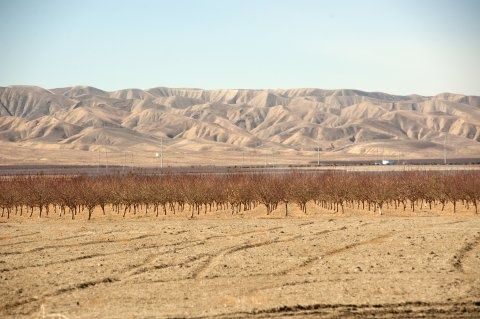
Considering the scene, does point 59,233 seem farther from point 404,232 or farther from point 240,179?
point 240,179

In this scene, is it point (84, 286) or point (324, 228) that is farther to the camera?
point (324, 228)

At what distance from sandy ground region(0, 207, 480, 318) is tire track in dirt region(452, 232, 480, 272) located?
0.21 feet

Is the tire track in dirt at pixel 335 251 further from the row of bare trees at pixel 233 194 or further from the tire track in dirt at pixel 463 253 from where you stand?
the row of bare trees at pixel 233 194

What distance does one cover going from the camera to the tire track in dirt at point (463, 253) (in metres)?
20.0

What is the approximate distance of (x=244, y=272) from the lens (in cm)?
1967

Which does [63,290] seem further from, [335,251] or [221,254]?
[335,251]

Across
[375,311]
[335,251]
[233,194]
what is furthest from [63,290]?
[233,194]

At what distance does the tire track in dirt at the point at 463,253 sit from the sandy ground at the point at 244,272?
65 millimetres

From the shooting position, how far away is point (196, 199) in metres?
45.1

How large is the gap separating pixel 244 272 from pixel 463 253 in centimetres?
764

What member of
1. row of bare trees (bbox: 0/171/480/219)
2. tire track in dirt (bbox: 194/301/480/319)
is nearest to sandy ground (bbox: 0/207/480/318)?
tire track in dirt (bbox: 194/301/480/319)

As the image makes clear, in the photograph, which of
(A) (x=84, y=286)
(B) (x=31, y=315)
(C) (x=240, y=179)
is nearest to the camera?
(B) (x=31, y=315)

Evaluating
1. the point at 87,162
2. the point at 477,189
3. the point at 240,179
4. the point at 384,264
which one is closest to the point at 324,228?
the point at 384,264

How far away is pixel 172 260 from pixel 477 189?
94.2 feet
